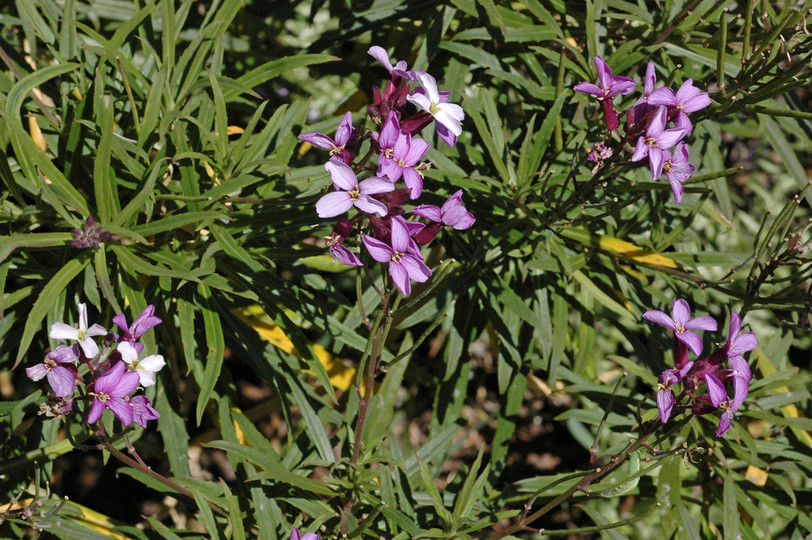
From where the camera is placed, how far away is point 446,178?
181cm

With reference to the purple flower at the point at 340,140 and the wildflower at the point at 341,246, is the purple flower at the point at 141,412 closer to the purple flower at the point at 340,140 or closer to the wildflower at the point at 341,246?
the wildflower at the point at 341,246

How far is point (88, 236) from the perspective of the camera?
4.79ft

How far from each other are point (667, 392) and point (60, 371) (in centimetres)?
111

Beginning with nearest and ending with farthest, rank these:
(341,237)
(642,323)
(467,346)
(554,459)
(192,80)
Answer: (341,237) < (192,80) < (642,323) < (467,346) < (554,459)

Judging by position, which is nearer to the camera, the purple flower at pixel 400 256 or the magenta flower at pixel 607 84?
the purple flower at pixel 400 256

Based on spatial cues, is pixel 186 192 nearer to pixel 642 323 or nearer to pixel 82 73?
pixel 82 73

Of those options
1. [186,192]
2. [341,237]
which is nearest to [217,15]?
[186,192]

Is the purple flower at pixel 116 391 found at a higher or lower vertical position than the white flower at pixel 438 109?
lower

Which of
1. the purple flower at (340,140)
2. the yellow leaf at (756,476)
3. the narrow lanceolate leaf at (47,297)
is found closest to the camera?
the purple flower at (340,140)

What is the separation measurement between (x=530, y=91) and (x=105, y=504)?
205 centimetres

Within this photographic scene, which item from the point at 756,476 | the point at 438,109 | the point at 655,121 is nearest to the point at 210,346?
the point at 438,109

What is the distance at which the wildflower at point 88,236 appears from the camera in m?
1.45

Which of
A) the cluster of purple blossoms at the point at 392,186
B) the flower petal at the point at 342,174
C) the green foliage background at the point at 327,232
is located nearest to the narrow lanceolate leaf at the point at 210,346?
the green foliage background at the point at 327,232

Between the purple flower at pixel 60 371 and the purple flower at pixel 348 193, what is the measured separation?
537mm
